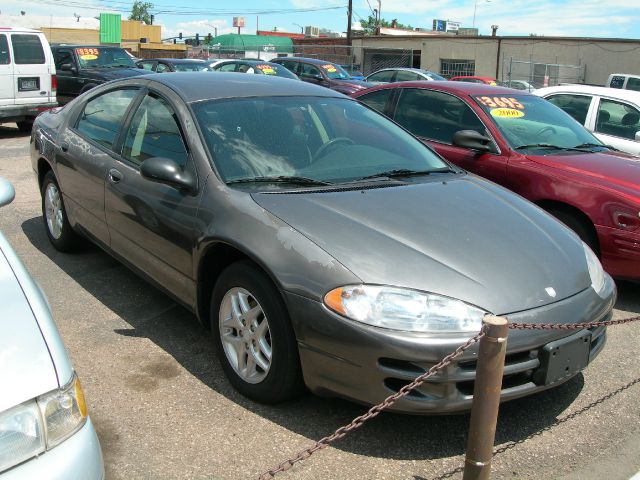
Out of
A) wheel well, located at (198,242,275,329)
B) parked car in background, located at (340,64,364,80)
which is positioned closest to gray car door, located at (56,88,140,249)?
wheel well, located at (198,242,275,329)

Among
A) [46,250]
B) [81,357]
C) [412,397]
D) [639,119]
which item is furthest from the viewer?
[639,119]

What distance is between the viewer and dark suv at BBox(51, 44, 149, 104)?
565 inches

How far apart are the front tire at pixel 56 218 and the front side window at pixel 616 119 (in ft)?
19.8

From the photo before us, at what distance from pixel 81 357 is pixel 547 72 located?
104 feet

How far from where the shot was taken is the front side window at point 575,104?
789 cm

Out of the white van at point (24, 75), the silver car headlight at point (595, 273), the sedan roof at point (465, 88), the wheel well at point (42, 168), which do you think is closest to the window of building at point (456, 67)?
the white van at point (24, 75)

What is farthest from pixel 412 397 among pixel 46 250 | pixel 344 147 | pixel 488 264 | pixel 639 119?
pixel 639 119

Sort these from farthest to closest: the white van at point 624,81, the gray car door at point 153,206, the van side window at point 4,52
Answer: the white van at point 624,81, the van side window at point 4,52, the gray car door at point 153,206

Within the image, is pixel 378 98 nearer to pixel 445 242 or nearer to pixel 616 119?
pixel 616 119

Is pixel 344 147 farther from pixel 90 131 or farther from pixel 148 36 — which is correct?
pixel 148 36

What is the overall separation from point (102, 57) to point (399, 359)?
1455cm

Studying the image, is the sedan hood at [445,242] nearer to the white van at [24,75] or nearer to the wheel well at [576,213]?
the wheel well at [576,213]

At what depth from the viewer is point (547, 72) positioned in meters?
31.5

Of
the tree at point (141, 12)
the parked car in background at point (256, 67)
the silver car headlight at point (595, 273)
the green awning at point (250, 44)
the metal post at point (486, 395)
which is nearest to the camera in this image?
the metal post at point (486, 395)
